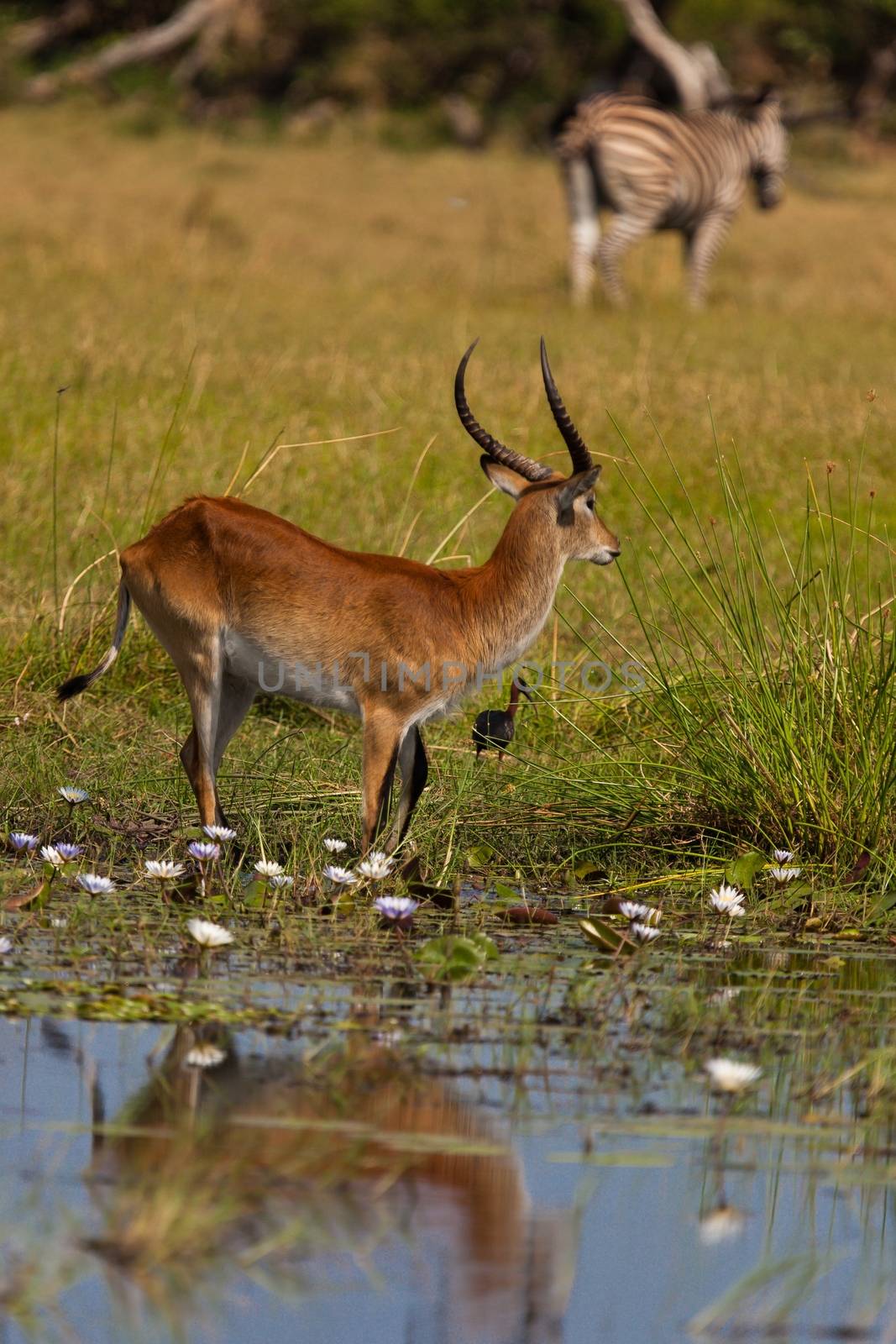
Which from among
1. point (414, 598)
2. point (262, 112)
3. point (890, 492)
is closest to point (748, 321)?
point (890, 492)

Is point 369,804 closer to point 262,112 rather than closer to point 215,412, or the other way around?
point 215,412

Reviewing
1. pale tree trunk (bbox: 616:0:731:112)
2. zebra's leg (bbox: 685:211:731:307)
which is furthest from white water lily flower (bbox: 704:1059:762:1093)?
pale tree trunk (bbox: 616:0:731:112)

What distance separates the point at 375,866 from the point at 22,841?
87 cm

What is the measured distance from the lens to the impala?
4.88 meters

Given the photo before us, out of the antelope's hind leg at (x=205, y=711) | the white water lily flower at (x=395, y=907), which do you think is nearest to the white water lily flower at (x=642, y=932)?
the white water lily flower at (x=395, y=907)

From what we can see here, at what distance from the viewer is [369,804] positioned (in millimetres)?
4848

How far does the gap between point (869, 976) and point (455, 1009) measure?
99 cm

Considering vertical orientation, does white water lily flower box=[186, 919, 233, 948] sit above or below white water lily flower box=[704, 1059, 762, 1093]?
below

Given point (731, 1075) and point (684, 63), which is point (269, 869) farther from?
point (684, 63)

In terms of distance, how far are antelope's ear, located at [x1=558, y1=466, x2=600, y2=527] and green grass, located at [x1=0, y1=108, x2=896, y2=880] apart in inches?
10.2

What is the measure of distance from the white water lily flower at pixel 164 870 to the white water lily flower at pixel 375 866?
0.42 meters

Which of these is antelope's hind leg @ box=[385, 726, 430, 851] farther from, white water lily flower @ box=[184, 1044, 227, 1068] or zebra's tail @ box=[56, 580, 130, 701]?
white water lily flower @ box=[184, 1044, 227, 1068]

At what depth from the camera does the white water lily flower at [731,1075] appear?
3.17 m

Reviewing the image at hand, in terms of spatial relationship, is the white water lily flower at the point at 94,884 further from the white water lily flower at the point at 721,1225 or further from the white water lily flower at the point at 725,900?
the white water lily flower at the point at 721,1225
